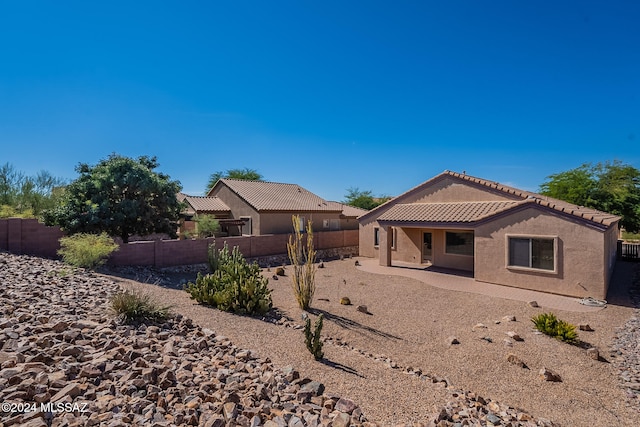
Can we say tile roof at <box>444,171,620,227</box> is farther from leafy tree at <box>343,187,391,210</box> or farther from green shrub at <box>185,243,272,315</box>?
leafy tree at <box>343,187,391,210</box>

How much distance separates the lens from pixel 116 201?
690 inches

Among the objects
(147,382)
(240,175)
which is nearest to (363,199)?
(240,175)

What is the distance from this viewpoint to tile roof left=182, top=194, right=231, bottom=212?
27.6 metres

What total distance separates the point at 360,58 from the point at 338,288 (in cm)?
1288

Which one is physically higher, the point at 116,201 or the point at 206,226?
the point at 116,201

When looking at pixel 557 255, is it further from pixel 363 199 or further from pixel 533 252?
pixel 363 199

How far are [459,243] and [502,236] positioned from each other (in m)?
4.03

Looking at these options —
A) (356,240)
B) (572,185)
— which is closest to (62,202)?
(356,240)

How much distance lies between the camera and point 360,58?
62.1ft

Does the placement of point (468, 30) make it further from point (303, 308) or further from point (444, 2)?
point (303, 308)

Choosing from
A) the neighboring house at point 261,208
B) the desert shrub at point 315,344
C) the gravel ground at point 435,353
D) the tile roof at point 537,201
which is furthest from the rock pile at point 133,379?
the neighboring house at point 261,208

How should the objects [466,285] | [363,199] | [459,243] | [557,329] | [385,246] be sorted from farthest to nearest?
[363,199] → [385,246] → [459,243] → [466,285] → [557,329]

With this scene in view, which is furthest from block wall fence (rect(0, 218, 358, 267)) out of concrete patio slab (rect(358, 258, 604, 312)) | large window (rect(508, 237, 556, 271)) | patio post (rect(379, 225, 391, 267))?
large window (rect(508, 237, 556, 271))

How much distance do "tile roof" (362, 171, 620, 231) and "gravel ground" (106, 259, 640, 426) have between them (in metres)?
3.59
